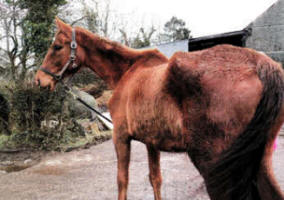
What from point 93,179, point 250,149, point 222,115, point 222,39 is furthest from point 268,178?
point 222,39

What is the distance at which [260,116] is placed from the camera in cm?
157

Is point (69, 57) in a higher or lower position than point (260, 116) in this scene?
higher

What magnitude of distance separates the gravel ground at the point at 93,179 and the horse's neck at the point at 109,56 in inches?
65.7

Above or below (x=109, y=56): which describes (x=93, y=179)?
below

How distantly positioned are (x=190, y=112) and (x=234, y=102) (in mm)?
298

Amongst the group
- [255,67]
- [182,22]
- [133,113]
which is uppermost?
[182,22]

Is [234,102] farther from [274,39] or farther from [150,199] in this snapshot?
[274,39]

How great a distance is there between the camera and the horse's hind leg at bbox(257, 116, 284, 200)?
1.62 m

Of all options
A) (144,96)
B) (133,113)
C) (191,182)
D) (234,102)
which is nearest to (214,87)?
(234,102)

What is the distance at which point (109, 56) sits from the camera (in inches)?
116

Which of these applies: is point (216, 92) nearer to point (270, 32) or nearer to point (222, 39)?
point (270, 32)

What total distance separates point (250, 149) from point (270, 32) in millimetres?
9980

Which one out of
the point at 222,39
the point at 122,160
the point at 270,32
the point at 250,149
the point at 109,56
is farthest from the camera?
the point at 222,39

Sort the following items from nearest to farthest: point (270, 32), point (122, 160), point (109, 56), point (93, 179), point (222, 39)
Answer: point (122, 160), point (109, 56), point (93, 179), point (270, 32), point (222, 39)
